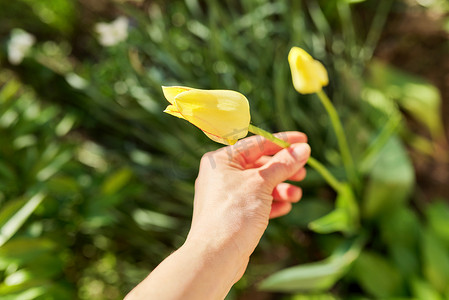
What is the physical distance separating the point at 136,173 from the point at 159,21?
467 millimetres

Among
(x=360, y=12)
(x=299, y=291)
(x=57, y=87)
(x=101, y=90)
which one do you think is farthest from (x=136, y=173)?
(x=360, y=12)

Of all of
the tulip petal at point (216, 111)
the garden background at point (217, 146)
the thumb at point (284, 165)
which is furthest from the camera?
the garden background at point (217, 146)

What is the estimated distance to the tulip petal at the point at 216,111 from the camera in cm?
45

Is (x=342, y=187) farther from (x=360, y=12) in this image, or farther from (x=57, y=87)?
(x=57, y=87)

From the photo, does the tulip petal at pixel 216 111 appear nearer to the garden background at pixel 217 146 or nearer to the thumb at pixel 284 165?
the thumb at pixel 284 165

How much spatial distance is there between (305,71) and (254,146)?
0.52 ft

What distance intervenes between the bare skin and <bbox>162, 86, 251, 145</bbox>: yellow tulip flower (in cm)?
11

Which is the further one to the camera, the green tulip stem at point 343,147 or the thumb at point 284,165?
the green tulip stem at point 343,147

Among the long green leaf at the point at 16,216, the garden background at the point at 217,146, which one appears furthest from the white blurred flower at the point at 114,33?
the long green leaf at the point at 16,216

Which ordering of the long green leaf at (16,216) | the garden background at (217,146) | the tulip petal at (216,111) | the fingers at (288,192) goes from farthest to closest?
the garden background at (217,146), the long green leaf at (16,216), the fingers at (288,192), the tulip petal at (216,111)

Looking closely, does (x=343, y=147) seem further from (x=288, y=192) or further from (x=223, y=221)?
(x=223, y=221)

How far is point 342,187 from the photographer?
0.82m

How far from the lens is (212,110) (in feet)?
1.54

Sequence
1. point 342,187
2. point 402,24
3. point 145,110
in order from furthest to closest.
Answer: point 402,24
point 145,110
point 342,187
